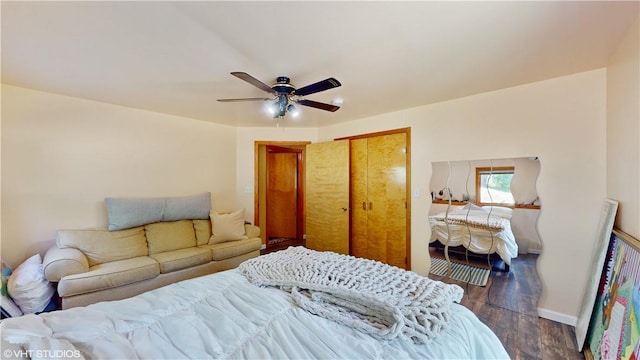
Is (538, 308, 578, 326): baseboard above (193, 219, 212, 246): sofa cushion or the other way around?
the other way around

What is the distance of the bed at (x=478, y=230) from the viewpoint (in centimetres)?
242

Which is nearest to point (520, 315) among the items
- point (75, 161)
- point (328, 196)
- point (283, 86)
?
point (328, 196)

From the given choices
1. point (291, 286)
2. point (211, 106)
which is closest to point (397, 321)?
point (291, 286)

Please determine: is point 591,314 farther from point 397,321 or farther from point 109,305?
point 109,305

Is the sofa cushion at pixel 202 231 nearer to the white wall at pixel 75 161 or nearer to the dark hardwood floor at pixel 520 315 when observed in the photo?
the white wall at pixel 75 161

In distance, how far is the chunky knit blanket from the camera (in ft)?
3.25

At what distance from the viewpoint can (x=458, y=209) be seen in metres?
2.72

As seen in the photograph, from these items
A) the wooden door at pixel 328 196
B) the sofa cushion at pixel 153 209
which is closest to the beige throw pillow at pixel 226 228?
the sofa cushion at pixel 153 209

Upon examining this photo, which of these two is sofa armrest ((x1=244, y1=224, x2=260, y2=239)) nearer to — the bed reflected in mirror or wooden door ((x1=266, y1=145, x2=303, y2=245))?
wooden door ((x1=266, y1=145, x2=303, y2=245))

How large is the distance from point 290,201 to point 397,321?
4.44m

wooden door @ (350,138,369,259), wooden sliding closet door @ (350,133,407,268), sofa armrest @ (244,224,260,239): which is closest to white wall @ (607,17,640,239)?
wooden sliding closet door @ (350,133,407,268)

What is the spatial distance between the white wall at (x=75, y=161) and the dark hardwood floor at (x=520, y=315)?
12.6 ft

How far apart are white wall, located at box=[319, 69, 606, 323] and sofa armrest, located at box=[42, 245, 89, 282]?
392cm

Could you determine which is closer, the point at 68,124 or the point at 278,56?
the point at 278,56
